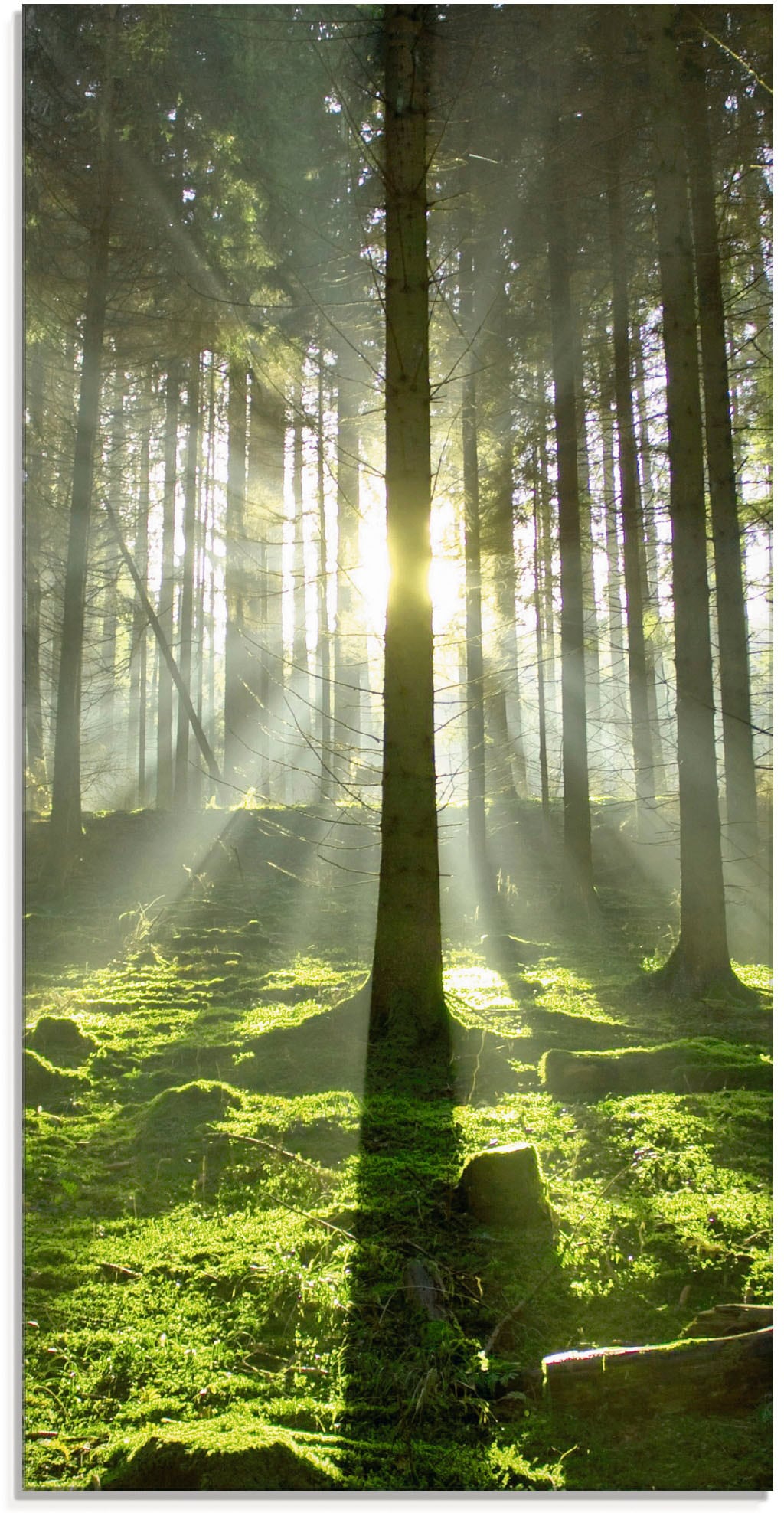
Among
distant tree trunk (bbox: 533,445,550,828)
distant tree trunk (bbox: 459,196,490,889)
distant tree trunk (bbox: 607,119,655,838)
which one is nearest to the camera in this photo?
distant tree trunk (bbox: 607,119,655,838)

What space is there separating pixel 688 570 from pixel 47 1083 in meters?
6.38

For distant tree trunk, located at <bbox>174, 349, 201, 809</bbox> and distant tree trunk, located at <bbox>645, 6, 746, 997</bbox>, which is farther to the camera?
distant tree trunk, located at <bbox>174, 349, 201, 809</bbox>

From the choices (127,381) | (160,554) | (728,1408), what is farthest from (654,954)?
(160,554)

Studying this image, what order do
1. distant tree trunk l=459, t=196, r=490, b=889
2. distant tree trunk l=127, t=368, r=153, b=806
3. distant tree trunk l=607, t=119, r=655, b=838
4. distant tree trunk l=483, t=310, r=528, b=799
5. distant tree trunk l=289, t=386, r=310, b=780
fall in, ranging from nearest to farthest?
1. distant tree trunk l=607, t=119, r=655, b=838
2. distant tree trunk l=459, t=196, r=490, b=889
3. distant tree trunk l=483, t=310, r=528, b=799
4. distant tree trunk l=127, t=368, r=153, b=806
5. distant tree trunk l=289, t=386, r=310, b=780

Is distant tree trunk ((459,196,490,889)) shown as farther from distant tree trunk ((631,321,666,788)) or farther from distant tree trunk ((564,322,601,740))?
distant tree trunk ((631,321,666,788))

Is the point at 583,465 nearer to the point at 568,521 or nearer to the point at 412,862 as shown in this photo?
the point at 568,521

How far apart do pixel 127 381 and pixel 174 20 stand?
737 centimetres

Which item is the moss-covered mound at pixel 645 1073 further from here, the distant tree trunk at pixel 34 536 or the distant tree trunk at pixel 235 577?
the distant tree trunk at pixel 235 577

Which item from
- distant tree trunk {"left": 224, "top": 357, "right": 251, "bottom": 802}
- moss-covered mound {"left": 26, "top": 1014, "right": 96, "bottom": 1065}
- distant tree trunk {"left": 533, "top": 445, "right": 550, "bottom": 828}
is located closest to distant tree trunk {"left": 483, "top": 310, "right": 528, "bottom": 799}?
A: distant tree trunk {"left": 533, "top": 445, "right": 550, "bottom": 828}

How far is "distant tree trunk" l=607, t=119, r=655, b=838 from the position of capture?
36.1 ft

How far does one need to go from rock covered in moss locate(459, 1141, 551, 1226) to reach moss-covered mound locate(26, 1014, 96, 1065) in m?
3.40

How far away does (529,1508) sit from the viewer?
2090mm

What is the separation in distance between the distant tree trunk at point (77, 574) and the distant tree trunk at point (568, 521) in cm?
624

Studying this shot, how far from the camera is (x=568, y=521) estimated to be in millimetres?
11109
